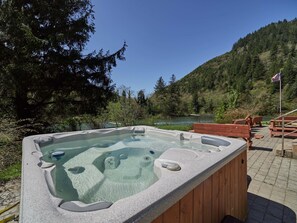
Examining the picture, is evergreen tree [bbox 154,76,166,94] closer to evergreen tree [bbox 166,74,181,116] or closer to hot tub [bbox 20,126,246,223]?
evergreen tree [bbox 166,74,181,116]

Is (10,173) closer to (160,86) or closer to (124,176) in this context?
(124,176)

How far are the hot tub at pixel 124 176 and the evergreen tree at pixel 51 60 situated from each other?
377cm

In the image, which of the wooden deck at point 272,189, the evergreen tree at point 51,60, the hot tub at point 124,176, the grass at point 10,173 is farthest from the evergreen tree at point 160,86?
the grass at point 10,173

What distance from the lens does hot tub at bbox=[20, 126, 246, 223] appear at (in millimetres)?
822

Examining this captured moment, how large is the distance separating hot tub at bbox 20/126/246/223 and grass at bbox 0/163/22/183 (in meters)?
0.88

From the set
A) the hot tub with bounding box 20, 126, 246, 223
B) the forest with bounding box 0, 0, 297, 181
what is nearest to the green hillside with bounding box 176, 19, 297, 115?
the forest with bounding box 0, 0, 297, 181

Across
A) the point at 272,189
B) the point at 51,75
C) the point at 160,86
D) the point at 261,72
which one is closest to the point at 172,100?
the point at 160,86

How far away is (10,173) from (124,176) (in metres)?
2.57

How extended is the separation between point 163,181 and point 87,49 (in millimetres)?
7485

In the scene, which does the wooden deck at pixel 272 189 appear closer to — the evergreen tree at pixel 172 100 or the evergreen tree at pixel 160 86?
the evergreen tree at pixel 172 100

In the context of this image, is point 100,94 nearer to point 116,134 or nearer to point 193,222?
point 116,134

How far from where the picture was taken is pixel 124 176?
6.85 feet

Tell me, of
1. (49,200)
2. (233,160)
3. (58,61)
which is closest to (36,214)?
(49,200)

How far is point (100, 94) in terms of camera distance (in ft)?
24.1
